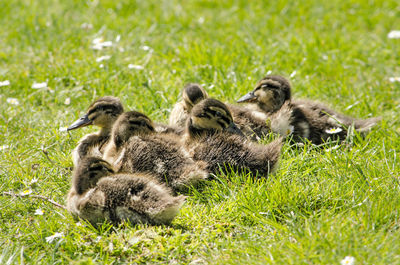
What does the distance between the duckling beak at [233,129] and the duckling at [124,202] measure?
1.04m

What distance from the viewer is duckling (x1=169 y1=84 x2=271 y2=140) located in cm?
490

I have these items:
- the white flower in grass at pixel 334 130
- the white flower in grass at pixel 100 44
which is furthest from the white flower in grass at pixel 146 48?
the white flower in grass at pixel 334 130

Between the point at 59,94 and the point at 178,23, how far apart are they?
273 cm

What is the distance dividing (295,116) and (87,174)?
217 cm

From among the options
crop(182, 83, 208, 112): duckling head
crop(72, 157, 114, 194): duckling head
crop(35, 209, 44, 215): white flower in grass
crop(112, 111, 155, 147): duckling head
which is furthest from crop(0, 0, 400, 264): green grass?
crop(112, 111, 155, 147): duckling head

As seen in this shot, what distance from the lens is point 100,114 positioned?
16.2 ft

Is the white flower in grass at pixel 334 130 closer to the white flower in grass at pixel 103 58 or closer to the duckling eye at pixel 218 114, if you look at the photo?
the duckling eye at pixel 218 114

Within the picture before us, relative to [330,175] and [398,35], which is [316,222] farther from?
[398,35]

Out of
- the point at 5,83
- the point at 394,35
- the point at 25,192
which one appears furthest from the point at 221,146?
the point at 394,35

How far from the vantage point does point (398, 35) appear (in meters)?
7.82

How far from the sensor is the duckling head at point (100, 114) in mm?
4930

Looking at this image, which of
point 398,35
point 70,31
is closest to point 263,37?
point 398,35

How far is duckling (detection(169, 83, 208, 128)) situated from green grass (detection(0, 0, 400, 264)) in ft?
1.15

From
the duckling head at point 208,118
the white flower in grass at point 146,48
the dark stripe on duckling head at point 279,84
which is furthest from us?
the white flower in grass at point 146,48
